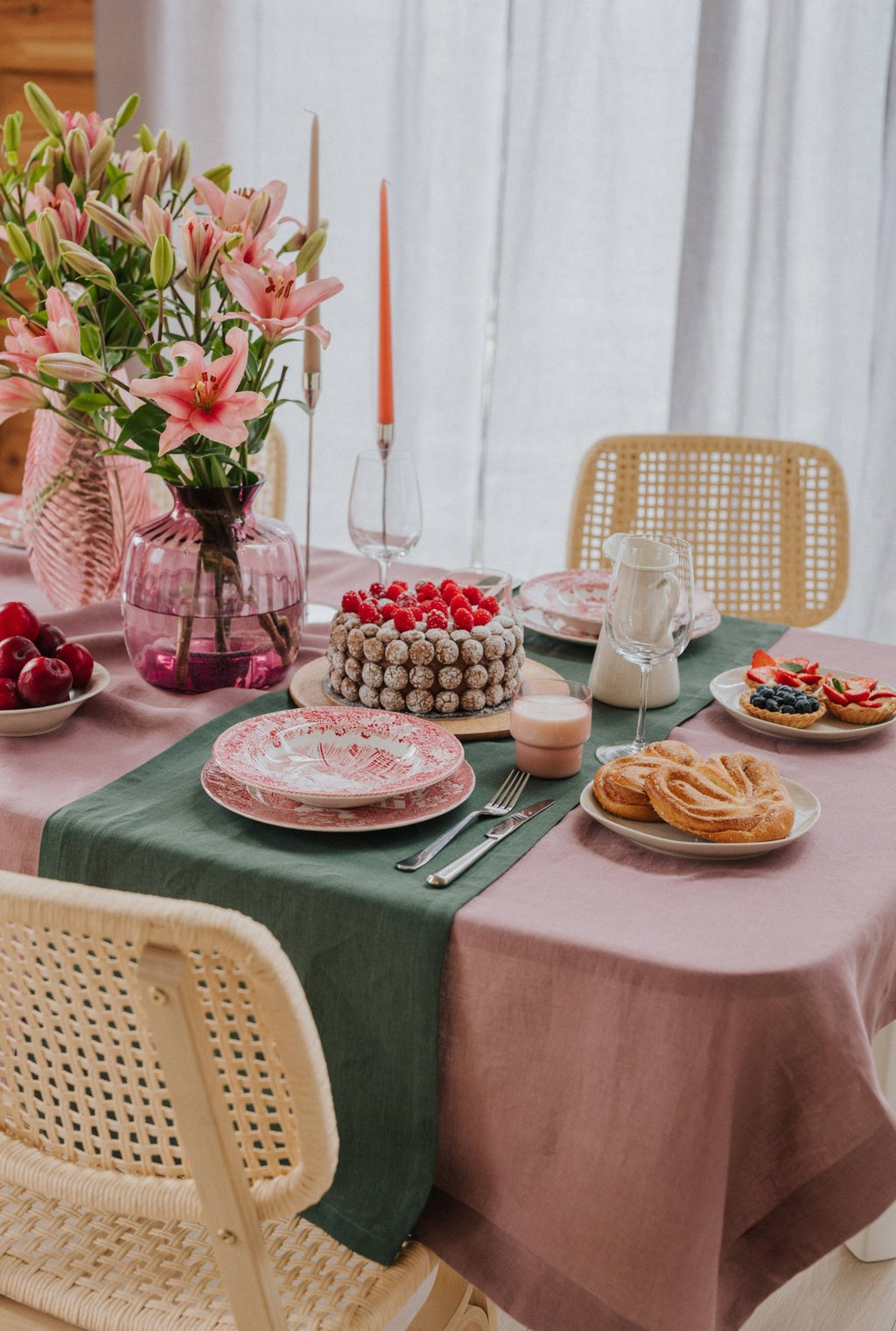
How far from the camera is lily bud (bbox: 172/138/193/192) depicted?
138 centimetres

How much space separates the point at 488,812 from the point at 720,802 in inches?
7.6

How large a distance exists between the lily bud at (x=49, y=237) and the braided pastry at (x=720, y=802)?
769 mm

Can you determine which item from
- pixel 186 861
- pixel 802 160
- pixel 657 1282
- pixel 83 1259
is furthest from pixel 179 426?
pixel 802 160

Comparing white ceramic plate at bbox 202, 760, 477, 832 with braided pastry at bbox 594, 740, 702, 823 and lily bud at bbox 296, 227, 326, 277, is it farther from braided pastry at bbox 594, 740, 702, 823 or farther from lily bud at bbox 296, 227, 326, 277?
lily bud at bbox 296, 227, 326, 277

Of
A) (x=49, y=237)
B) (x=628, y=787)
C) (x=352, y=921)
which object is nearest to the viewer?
(x=352, y=921)

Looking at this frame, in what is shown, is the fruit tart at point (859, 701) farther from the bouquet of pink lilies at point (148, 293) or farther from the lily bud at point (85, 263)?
the lily bud at point (85, 263)

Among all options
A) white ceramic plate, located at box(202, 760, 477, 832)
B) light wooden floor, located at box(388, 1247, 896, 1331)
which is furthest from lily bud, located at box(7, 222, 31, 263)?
light wooden floor, located at box(388, 1247, 896, 1331)

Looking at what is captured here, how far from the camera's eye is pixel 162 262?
1.16m

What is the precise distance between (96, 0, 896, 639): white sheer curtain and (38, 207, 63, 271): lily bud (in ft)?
6.39

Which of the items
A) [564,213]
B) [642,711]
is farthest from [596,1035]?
[564,213]

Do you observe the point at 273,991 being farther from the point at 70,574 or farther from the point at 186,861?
the point at 70,574

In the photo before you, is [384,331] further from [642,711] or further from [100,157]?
[642,711]

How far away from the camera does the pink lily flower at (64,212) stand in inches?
49.1

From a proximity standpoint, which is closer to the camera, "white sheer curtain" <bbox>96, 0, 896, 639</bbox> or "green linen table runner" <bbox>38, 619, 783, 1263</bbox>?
"green linen table runner" <bbox>38, 619, 783, 1263</bbox>
